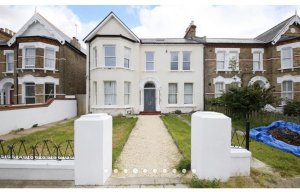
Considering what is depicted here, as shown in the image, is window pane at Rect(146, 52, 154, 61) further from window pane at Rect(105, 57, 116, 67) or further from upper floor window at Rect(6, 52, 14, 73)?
upper floor window at Rect(6, 52, 14, 73)

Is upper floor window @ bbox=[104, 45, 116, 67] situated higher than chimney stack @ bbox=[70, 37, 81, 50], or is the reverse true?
chimney stack @ bbox=[70, 37, 81, 50]

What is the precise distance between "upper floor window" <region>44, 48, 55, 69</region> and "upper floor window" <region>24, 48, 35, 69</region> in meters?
0.93

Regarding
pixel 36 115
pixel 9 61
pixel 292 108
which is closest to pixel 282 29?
pixel 292 108

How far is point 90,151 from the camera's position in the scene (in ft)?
15.2

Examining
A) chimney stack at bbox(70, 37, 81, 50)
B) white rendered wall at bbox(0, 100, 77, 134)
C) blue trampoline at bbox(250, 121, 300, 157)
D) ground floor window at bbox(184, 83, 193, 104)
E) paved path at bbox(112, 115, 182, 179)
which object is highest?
chimney stack at bbox(70, 37, 81, 50)

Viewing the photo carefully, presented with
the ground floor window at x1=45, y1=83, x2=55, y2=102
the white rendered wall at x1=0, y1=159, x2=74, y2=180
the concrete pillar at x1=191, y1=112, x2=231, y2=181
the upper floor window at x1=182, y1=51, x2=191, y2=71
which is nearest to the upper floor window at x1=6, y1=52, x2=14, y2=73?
the ground floor window at x1=45, y1=83, x2=55, y2=102

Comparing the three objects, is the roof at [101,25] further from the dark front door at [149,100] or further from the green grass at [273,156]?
the green grass at [273,156]

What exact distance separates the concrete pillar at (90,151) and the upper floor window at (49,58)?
14890mm

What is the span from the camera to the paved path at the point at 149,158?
5371 mm

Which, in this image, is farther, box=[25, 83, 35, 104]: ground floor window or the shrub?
box=[25, 83, 35, 104]: ground floor window

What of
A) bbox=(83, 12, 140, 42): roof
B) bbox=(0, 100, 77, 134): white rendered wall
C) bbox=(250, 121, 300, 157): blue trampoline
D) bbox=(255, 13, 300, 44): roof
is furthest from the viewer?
bbox=(255, 13, 300, 44): roof

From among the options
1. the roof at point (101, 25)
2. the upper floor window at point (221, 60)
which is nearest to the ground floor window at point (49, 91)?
the roof at point (101, 25)

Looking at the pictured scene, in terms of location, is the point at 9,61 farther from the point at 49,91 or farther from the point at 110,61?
the point at 110,61

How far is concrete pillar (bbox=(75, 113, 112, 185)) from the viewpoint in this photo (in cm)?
462
